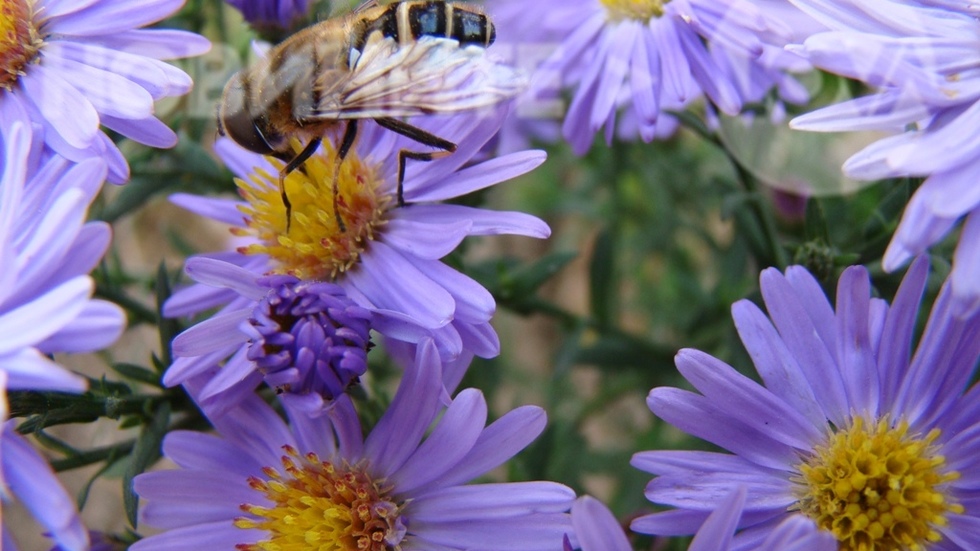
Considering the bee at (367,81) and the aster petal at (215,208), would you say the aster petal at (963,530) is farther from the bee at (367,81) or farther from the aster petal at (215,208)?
the aster petal at (215,208)

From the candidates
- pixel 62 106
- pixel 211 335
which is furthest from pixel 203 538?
pixel 62 106

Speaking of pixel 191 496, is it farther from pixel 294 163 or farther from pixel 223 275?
pixel 294 163

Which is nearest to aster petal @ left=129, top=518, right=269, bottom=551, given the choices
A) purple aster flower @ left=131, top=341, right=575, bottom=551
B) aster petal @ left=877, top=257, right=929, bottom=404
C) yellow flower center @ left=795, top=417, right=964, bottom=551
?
purple aster flower @ left=131, top=341, right=575, bottom=551

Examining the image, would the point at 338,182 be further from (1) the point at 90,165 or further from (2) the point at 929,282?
(2) the point at 929,282

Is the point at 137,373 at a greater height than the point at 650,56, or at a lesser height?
lesser

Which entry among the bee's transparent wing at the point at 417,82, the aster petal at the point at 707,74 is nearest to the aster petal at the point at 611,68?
the aster petal at the point at 707,74

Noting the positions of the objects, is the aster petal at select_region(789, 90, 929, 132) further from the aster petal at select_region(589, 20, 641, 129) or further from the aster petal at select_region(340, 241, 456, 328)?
the aster petal at select_region(340, 241, 456, 328)
